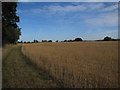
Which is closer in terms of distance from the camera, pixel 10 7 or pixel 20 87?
pixel 20 87

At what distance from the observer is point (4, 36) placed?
32.8 meters

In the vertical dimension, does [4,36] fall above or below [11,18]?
below

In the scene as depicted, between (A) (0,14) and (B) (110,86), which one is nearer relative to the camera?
(B) (110,86)

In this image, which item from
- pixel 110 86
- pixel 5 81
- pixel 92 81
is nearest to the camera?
pixel 110 86

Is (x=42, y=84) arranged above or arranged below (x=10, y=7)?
below

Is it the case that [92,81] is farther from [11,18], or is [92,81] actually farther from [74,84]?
[11,18]

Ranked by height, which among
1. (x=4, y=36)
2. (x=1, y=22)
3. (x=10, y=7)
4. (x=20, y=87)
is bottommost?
(x=20, y=87)

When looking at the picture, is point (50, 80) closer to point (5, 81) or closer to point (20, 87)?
point (20, 87)

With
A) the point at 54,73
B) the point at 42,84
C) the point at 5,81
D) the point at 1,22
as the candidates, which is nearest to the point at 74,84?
the point at 42,84

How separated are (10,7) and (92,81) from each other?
28.5 m

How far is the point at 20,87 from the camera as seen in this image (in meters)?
5.93

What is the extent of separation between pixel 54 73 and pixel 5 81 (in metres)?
2.22

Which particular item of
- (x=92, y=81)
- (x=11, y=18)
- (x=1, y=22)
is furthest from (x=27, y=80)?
(x=11, y=18)

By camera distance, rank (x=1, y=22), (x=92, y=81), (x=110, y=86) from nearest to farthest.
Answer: (x=110, y=86) → (x=92, y=81) → (x=1, y=22)
